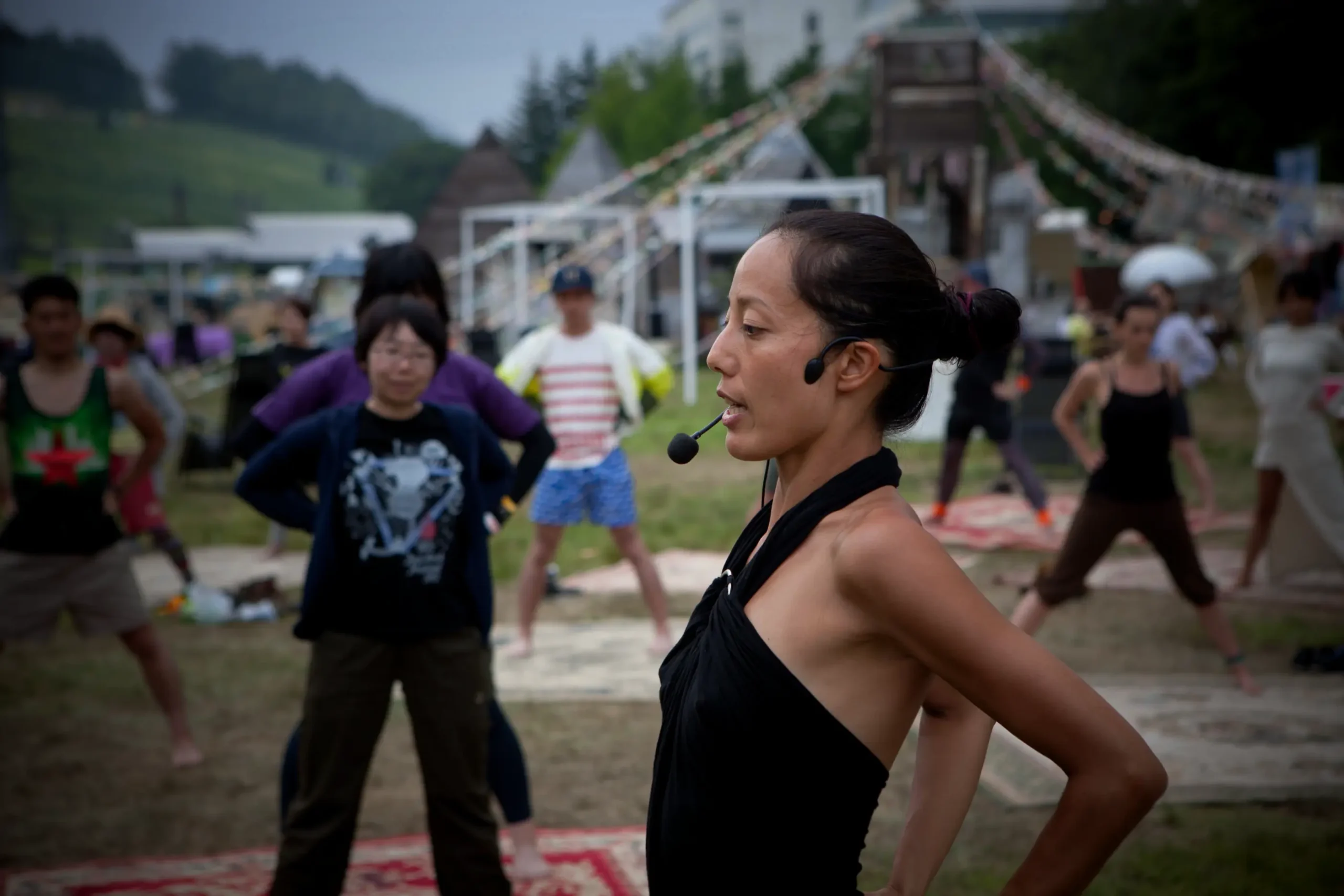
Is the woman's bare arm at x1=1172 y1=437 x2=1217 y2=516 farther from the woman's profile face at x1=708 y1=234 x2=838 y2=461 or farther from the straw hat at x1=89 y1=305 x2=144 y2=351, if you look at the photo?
the woman's profile face at x1=708 y1=234 x2=838 y2=461

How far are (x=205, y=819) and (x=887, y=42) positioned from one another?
16.8 m

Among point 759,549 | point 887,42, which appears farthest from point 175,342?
point 759,549

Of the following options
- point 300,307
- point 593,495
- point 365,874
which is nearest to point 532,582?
point 593,495

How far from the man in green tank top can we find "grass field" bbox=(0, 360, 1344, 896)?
29.3 inches

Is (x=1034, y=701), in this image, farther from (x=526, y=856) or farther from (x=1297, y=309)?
(x=1297, y=309)

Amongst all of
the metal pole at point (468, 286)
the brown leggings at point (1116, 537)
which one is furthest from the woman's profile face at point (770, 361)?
the metal pole at point (468, 286)

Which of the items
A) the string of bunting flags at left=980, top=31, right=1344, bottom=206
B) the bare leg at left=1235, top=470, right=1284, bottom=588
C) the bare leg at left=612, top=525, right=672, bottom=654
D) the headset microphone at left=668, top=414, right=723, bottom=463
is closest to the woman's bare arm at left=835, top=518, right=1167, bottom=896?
the headset microphone at left=668, top=414, right=723, bottom=463

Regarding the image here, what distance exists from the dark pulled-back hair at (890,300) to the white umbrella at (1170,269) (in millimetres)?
28913

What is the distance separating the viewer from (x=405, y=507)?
391 cm

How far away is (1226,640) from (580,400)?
139 inches

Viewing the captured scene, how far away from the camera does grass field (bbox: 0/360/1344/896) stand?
4918 millimetres

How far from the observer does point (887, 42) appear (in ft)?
65.4

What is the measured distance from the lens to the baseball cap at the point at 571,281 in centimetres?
754

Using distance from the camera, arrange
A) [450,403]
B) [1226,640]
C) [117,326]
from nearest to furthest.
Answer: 1. [450,403]
2. [1226,640]
3. [117,326]
